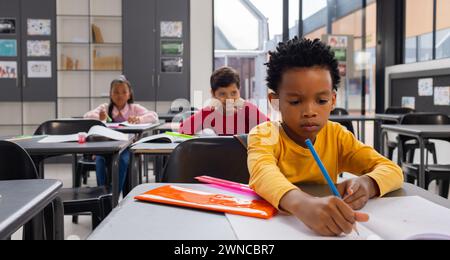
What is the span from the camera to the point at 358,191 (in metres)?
0.80

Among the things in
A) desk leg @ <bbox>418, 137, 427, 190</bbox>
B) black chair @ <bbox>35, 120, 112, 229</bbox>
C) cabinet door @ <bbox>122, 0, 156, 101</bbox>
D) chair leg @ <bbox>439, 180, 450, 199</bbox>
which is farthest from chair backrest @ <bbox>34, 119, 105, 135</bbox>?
cabinet door @ <bbox>122, 0, 156, 101</bbox>

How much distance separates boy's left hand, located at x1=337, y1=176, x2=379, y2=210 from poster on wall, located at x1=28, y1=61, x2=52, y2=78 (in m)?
5.43

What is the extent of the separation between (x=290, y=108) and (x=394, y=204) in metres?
0.30

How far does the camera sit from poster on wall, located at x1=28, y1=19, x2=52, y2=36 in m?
5.49

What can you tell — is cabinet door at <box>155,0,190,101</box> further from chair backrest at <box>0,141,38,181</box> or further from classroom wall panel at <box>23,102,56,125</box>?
chair backrest at <box>0,141,38,181</box>

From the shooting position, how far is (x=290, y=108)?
0.94m

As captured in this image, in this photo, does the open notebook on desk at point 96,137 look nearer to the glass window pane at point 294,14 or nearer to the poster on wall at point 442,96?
the poster on wall at point 442,96

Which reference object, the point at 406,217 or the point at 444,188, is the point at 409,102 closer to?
the point at 444,188

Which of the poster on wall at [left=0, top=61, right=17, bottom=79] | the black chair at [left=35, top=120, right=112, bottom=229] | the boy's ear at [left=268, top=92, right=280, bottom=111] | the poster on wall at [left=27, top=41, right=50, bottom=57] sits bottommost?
the black chair at [left=35, top=120, right=112, bottom=229]

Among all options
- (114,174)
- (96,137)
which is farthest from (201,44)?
(114,174)

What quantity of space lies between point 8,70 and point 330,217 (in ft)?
19.2

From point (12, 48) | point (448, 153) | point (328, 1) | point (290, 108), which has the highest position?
point (328, 1)

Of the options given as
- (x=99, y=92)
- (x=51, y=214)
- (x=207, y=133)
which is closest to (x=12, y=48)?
(x=99, y=92)
